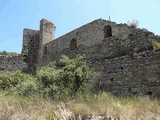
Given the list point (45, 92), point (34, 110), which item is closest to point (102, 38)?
point (45, 92)

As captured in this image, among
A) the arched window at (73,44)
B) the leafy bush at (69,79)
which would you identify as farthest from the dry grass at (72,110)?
the arched window at (73,44)

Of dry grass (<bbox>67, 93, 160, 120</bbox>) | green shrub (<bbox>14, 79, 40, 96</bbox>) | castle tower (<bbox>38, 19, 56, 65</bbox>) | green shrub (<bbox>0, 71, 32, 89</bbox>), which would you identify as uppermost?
castle tower (<bbox>38, 19, 56, 65</bbox>)

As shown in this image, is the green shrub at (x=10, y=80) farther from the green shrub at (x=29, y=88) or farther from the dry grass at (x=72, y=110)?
the dry grass at (x=72, y=110)

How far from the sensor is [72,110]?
26.6ft

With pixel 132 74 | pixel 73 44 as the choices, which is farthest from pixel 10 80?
pixel 132 74

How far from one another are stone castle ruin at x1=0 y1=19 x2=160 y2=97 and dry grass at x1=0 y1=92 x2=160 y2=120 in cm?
342

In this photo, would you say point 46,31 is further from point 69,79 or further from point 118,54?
point 69,79

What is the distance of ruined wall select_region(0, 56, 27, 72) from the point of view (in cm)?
2092

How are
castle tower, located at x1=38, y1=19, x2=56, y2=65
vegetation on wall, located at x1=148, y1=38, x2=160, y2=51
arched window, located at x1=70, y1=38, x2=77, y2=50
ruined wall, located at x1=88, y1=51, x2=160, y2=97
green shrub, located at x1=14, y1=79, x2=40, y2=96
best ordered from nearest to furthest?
green shrub, located at x1=14, y1=79, x2=40, y2=96 → ruined wall, located at x1=88, y1=51, x2=160, y2=97 → vegetation on wall, located at x1=148, y1=38, x2=160, y2=51 → arched window, located at x1=70, y1=38, x2=77, y2=50 → castle tower, located at x1=38, y1=19, x2=56, y2=65

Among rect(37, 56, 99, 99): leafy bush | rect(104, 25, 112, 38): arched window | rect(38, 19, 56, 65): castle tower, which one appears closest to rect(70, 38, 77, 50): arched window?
rect(104, 25, 112, 38): arched window

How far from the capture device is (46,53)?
21.5m

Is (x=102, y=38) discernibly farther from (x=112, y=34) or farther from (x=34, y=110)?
(x=34, y=110)

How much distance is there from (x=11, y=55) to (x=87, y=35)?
8112 mm

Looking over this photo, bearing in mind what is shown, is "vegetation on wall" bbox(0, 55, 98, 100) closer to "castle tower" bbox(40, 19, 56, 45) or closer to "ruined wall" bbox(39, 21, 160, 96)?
"ruined wall" bbox(39, 21, 160, 96)
